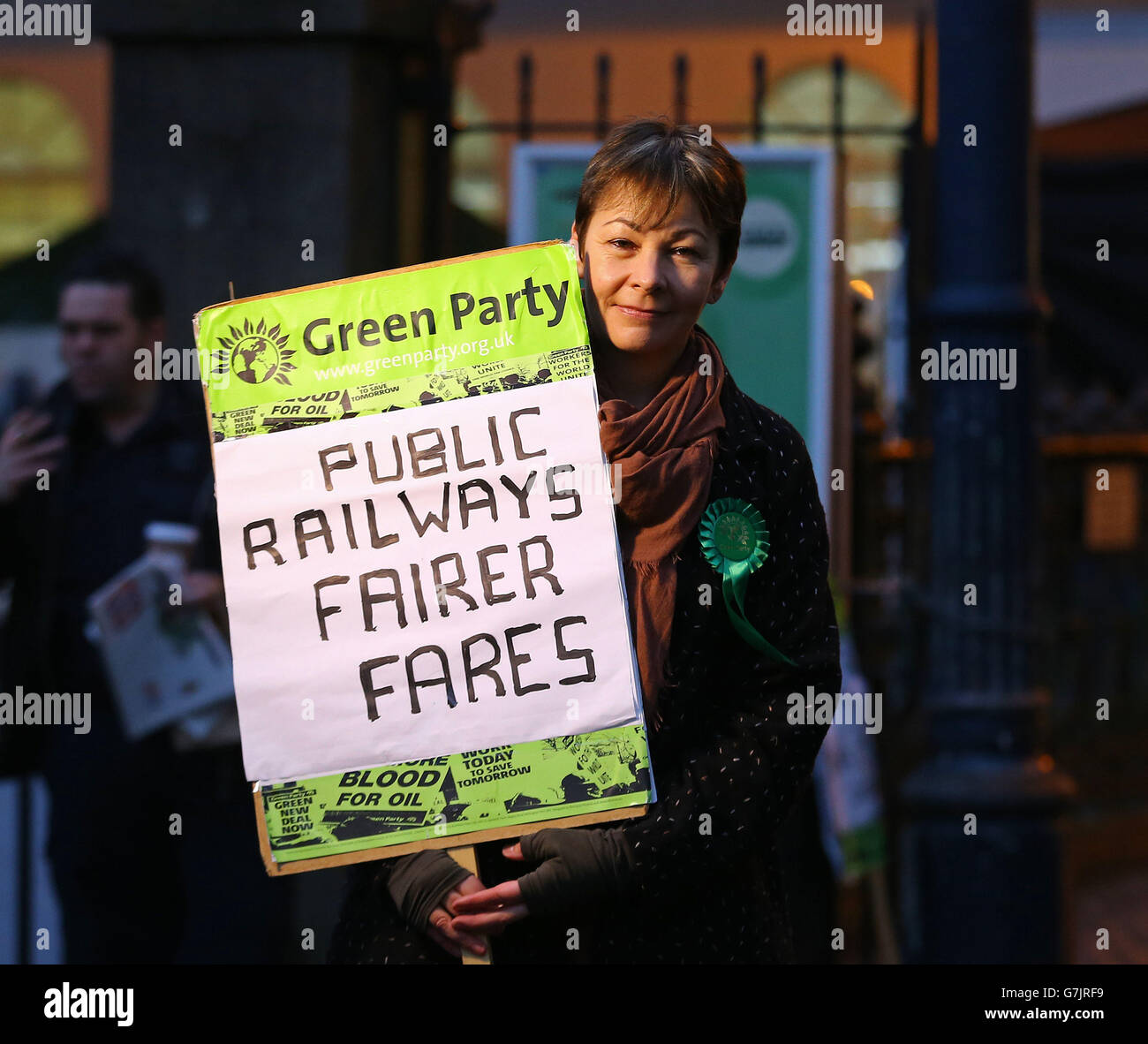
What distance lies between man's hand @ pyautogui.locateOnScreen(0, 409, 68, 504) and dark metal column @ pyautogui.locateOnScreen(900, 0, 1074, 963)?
247 centimetres

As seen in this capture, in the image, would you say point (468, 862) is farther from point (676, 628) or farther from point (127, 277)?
point (127, 277)

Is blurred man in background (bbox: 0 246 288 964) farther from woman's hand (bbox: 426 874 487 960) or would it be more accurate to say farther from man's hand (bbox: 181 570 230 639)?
woman's hand (bbox: 426 874 487 960)

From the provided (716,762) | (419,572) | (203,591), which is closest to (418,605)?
(419,572)

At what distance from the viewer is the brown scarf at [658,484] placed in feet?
6.86

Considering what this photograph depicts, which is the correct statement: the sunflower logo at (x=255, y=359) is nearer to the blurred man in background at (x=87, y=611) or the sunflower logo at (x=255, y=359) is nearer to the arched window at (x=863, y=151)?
the blurred man in background at (x=87, y=611)

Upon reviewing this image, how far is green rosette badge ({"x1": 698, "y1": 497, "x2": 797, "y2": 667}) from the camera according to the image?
2.10 m

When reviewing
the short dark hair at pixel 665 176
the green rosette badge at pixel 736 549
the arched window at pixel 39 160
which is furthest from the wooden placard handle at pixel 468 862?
the arched window at pixel 39 160

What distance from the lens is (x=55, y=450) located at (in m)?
3.85

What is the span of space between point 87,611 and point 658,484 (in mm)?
2397

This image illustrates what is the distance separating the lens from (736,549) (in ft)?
6.90

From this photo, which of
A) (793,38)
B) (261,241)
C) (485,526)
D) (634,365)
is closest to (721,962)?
(485,526)

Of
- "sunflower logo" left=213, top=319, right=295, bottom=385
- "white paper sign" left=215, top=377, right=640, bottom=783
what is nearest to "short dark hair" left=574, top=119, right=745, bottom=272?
"white paper sign" left=215, top=377, right=640, bottom=783
